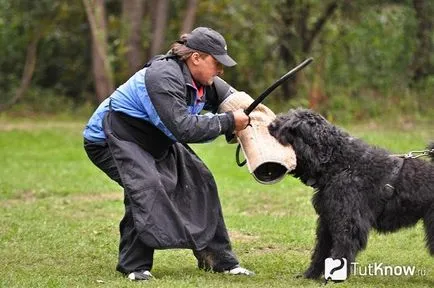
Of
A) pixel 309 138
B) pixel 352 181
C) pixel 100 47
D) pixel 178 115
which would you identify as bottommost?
pixel 100 47

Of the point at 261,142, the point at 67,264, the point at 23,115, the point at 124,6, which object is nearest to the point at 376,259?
the point at 261,142

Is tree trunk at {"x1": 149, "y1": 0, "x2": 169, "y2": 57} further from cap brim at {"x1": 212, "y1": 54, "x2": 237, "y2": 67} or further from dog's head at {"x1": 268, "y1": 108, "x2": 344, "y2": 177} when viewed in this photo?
dog's head at {"x1": 268, "y1": 108, "x2": 344, "y2": 177}

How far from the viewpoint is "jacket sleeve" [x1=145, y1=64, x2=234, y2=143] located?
6.89m

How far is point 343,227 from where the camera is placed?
691cm

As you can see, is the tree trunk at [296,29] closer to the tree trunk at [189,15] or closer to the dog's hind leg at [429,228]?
the tree trunk at [189,15]

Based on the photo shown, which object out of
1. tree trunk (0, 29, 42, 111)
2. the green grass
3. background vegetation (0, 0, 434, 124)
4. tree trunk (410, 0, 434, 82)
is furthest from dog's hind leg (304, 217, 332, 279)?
tree trunk (0, 29, 42, 111)

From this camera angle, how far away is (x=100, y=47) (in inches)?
890

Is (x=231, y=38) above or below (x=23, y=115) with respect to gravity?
above

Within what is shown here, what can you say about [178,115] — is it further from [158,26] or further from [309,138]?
[158,26]

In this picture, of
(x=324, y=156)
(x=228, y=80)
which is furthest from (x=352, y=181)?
(x=228, y=80)

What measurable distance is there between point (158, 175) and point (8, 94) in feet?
70.2

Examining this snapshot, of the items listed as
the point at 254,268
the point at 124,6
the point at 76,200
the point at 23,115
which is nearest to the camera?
the point at 254,268

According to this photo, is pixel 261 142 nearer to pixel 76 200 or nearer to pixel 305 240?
pixel 305 240

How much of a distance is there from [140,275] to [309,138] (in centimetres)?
167
